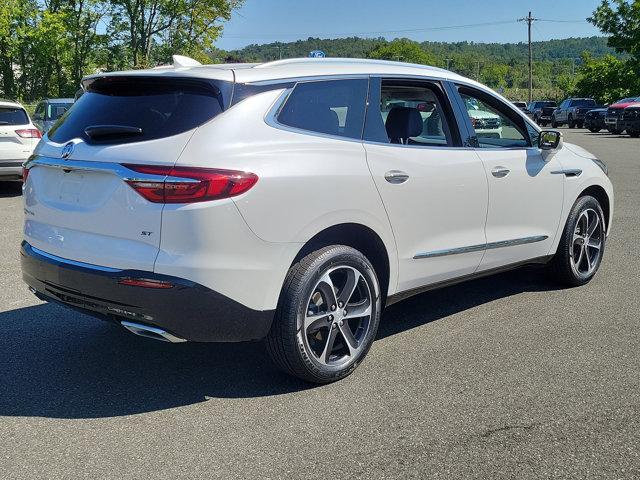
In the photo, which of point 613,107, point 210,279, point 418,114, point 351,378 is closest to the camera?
point 210,279

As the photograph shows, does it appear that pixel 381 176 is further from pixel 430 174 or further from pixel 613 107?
pixel 613 107

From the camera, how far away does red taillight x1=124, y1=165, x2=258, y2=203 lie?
3.35 metres

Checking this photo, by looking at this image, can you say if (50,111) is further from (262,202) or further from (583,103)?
(583,103)

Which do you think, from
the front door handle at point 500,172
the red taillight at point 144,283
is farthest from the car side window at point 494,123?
the red taillight at point 144,283

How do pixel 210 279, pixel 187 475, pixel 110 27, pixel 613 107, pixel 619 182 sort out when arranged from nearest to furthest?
pixel 187 475 < pixel 210 279 < pixel 619 182 < pixel 613 107 < pixel 110 27

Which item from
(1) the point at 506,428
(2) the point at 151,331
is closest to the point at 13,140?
(2) the point at 151,331

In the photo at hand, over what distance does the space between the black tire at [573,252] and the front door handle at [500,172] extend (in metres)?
1.04

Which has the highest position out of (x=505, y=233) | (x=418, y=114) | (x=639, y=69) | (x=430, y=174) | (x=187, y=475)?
(x=639, y=69)

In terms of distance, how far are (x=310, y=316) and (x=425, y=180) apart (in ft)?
3.81

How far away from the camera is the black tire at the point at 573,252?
5715 millimetres

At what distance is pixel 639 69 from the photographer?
4541 cm

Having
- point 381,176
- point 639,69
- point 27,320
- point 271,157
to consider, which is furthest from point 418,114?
point 639,69

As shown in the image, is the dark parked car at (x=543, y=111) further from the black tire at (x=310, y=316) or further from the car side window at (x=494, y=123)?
the black tire at (x=310, y=316)

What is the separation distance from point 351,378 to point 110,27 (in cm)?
4217
